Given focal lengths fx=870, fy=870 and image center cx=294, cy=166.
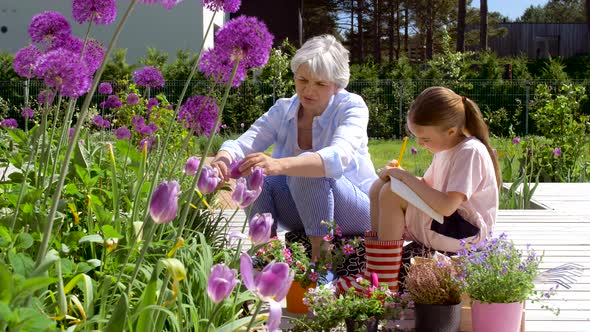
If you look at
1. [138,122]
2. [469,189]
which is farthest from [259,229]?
[138,122]

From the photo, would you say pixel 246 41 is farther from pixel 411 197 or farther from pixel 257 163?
pixel 411 197

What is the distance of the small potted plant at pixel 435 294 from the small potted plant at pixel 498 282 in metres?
0.05

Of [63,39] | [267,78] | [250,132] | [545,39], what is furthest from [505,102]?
[545,39]

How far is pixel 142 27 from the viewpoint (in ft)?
51.1

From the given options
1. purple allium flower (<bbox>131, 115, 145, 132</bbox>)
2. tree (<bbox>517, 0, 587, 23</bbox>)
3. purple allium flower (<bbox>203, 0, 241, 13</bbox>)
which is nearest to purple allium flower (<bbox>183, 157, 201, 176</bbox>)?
purple allium flower (<bbox>203, 0, 241, 13</bbox>)

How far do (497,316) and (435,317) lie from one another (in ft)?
0.55

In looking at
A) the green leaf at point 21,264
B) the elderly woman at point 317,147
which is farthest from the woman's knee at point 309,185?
the green leaf at point 21,264

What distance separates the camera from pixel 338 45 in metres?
3.13

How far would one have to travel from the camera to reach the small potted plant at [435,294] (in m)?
2.35

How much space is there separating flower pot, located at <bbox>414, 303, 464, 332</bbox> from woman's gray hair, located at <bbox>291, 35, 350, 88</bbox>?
0.96 metres

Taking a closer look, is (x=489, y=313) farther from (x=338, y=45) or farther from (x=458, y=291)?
(x=338, y=45)

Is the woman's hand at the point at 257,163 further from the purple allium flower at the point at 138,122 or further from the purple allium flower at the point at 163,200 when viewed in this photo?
the purple allium flower at the point at 138,122

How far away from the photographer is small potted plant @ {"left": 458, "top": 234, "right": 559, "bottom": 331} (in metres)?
2.29

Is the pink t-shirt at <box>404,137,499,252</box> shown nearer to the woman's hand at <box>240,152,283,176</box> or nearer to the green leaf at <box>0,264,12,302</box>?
the woman's hand at <box>240,152,283,176</box>
